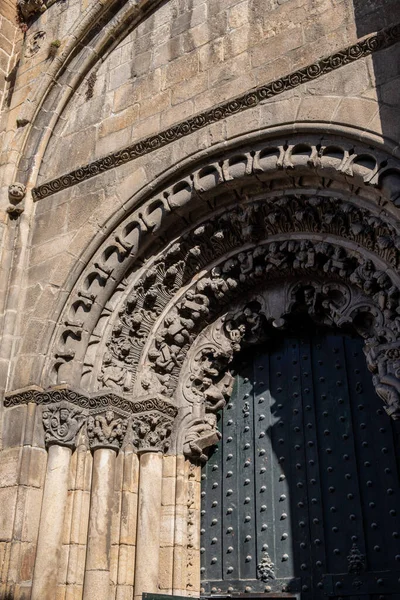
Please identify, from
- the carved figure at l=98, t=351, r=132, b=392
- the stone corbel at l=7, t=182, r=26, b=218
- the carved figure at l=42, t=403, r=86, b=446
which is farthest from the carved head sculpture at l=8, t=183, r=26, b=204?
the carved figure at l=42, t=403, r=86, b=446

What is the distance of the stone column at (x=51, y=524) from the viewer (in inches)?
217

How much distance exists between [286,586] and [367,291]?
2.40 m

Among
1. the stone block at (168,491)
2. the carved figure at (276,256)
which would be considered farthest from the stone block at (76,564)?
the carved figure at (276,256)

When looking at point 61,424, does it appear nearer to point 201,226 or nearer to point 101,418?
point 101,418

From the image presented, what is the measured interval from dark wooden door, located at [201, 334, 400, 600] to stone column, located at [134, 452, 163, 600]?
494mm

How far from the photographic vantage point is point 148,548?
5.82 metres

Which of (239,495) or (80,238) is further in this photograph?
(80,238)

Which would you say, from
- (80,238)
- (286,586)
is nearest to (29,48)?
Answer: (80,238)

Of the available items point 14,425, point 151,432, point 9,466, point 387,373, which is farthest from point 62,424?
point 387,373

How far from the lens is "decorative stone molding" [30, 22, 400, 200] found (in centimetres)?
575

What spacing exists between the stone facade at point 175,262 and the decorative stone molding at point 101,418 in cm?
2

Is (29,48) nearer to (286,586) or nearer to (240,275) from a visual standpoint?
(240,275)

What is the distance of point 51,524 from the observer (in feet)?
18.7

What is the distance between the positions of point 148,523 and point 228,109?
3.64 meters
